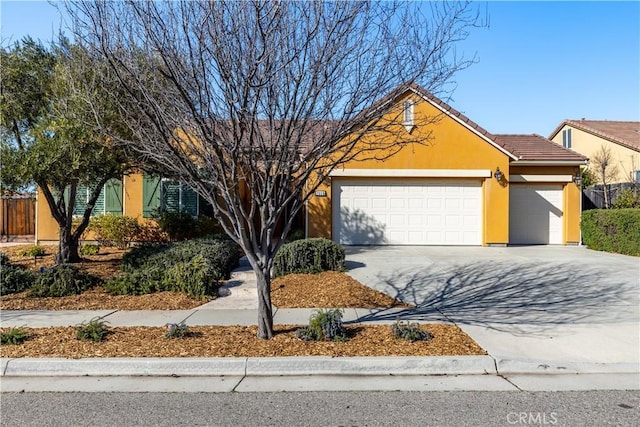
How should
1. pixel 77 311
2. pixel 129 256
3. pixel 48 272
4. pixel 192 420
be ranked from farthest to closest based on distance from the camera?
pixel 129 256 → pixel 48 272 → pixel 77 311 → pixel 192 420

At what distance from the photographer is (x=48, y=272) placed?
893 centimetres

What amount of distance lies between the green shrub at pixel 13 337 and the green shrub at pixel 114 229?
882 centimetres

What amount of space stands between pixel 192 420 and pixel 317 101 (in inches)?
143

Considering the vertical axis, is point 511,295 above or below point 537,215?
below

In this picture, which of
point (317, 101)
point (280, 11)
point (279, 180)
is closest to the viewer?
point (280, 11)

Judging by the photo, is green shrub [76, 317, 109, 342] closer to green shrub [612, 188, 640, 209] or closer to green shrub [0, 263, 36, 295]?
green shrub [0, 263, 36, 295]

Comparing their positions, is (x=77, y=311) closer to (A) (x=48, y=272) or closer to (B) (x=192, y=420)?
(A) (x=48, y=272)

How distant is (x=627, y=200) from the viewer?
54.7ft

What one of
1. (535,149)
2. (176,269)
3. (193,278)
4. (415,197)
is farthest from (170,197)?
(535,149)

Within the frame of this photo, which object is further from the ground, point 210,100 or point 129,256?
point 210,100

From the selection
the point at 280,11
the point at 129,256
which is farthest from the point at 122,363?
the point at 129,256

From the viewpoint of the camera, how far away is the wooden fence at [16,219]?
1741cm

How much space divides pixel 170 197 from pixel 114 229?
2.00 m

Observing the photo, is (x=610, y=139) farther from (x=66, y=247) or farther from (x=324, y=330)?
(x=66, y=247)
